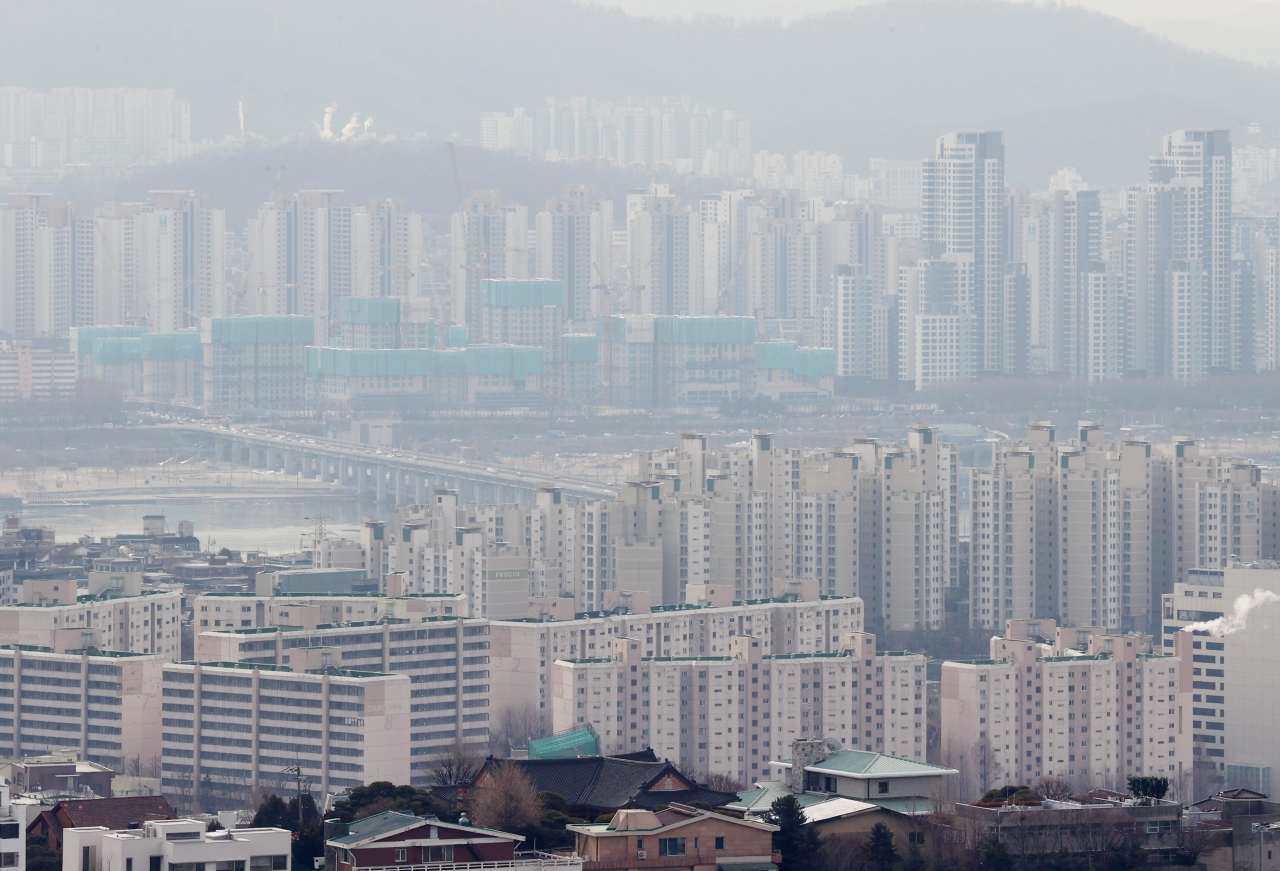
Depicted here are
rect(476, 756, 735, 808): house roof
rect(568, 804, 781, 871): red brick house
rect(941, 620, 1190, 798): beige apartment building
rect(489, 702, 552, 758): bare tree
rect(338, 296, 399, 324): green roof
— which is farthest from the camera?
rect(338, 296, 399, 324): green roof

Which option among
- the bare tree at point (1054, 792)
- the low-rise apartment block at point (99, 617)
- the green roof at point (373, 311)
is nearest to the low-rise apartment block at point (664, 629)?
the low-rise apartment block at point (99, 617)

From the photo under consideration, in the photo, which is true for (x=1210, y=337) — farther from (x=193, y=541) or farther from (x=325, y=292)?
(x=193, y=541)

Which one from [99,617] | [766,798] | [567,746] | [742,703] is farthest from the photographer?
[99,617]

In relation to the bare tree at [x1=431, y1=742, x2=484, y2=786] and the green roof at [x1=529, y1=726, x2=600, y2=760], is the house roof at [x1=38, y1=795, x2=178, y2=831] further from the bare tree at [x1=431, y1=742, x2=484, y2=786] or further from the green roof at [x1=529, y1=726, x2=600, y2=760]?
the green roof at [x1=529, y1=726, x2=600, y2=760]

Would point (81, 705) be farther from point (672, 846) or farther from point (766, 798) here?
point (672, 846)

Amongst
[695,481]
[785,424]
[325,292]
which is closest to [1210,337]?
[785,424]

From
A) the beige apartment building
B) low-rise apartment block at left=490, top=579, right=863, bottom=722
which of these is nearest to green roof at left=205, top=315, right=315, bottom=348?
low-rise apartment block at left=490, top=579, right=863, bottom=722

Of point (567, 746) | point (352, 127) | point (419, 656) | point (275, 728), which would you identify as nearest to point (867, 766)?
point (567, 746)
